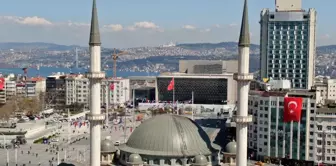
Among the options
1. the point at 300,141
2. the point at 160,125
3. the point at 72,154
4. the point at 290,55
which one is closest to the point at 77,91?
the point at 290,55

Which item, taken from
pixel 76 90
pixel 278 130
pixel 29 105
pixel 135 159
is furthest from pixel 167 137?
pixel 76 90

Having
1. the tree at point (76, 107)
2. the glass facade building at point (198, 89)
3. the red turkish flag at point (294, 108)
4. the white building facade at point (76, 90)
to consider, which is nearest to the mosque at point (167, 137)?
the red turkish flag at point (294, 108)

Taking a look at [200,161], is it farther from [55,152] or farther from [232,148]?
[55,152]

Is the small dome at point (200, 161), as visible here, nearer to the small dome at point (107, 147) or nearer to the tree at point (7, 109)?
the small dome at point (107, 147)

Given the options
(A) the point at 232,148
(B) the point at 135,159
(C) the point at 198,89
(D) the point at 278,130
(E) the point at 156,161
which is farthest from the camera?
(C) the point at 198,89

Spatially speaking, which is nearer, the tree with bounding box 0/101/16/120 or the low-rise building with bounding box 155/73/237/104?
the tree with bounding box 0/101/16/120

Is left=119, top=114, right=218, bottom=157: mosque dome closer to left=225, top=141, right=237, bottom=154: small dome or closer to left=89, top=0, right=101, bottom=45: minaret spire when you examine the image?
left=225, top=141, right=237, bottom=154: small dome

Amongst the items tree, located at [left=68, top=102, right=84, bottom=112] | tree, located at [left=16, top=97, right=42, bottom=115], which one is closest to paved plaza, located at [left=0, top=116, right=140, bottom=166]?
tree, located at [left=16, top=97, right=42, bottom=115]

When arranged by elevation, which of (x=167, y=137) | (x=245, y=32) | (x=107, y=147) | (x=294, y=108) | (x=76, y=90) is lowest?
(x=107, y=147)
